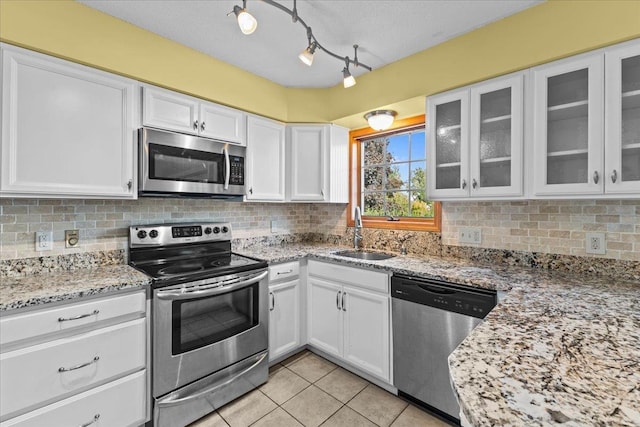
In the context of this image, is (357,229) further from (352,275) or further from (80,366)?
(80,366)

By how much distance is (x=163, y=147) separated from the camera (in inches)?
80.0

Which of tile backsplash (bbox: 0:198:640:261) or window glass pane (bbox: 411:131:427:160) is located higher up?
window glass pane (bbox: 411:131:427:160)

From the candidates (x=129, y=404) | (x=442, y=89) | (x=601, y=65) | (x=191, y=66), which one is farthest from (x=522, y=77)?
(x=129, y=404)

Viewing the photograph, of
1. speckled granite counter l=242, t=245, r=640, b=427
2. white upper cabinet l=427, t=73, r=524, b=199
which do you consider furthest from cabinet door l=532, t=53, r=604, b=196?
speckled granite counter l=242, t=245, r=640, b=427

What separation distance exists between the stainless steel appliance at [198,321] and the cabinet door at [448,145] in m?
1.47

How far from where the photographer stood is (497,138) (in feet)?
6.29

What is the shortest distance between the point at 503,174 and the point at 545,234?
0.51 metres

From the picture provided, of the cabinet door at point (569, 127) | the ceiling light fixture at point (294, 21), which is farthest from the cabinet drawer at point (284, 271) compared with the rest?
the cabinet door at point (569, 127)

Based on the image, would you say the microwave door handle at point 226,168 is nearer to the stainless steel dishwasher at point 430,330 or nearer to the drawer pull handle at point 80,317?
the drawer pull handle at point 80,317

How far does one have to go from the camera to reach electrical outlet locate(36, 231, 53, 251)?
1811 mm

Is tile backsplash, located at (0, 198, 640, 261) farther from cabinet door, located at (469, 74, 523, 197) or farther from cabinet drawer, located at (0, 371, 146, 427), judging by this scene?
cabinet drawer, located at (0, 371, 146, 427)

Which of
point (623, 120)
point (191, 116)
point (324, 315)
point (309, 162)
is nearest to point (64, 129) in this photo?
point (191, 116)

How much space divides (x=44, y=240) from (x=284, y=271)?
157 centimetres

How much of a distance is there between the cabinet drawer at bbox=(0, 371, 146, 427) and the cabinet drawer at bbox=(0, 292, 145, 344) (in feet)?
1.20
